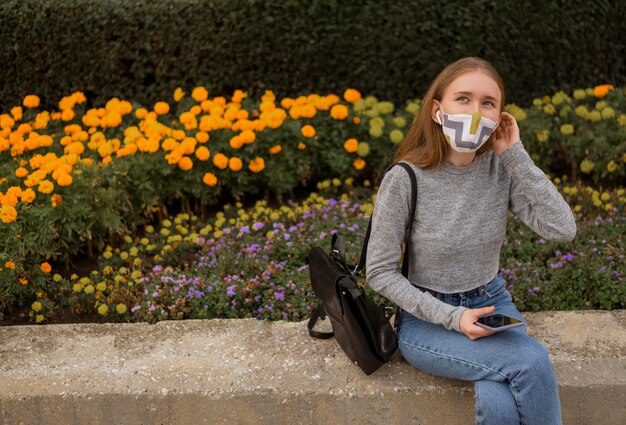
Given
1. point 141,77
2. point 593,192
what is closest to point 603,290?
point 593,192

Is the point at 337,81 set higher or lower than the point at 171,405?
higher

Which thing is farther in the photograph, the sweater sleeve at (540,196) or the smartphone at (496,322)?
the sweater sleeve at (540,196)

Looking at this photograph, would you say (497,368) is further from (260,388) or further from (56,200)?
(56,200)

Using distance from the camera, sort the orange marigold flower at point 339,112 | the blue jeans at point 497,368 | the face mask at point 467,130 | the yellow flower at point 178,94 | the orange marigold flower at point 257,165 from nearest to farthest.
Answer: the blue jeans at point 497,368, the face mask at point 467,130, the orange marigold flower at point 257,165, the orange marigold flower at point 339,112, the yellow flower at point 178,94

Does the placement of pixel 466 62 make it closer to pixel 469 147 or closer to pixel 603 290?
pixel 469 147

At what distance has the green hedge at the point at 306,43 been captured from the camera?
16.2ft

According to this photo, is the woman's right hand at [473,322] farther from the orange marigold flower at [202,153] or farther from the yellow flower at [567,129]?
the yellow flower at [567,129]

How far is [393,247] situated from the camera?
256 cm

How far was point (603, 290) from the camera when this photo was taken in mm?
3326

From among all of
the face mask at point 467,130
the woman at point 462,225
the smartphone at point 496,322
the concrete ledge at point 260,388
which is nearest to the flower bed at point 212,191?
the concrete ledge at point 260,388

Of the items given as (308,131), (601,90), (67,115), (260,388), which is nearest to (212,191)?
(308,131)

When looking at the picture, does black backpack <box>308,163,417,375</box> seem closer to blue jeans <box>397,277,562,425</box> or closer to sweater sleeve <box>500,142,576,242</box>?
blue jeans <box>397,277,562,425</box>

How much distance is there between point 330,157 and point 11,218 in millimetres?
1841

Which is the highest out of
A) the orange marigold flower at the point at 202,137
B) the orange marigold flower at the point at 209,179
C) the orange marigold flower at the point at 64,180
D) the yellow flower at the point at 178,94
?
the yellow flower at the point at 178,94
